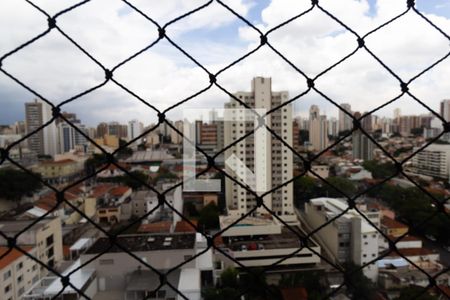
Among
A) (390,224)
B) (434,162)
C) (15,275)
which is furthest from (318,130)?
(15,275)

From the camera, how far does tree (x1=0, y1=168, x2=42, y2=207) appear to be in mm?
8312

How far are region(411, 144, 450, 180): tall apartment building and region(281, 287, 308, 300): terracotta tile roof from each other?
27.2 feet

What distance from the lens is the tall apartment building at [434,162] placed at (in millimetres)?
10781

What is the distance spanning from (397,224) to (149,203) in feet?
14.1

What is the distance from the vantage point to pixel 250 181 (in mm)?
3447

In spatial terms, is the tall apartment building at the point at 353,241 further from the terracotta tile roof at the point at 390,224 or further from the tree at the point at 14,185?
the tree at the point at 14,185

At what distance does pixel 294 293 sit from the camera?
367cm

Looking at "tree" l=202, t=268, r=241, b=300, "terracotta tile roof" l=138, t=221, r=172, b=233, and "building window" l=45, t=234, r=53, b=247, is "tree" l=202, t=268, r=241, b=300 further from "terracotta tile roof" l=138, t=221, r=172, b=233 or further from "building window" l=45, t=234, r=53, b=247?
"building window" l=45, t=234, r=53, b=247

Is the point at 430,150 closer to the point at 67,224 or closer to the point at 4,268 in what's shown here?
the point at 67,224

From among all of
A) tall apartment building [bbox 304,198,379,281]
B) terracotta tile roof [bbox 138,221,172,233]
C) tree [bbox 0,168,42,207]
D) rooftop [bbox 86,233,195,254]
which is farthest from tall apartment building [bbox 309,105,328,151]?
rooftop [bbox 86,233,195,254]

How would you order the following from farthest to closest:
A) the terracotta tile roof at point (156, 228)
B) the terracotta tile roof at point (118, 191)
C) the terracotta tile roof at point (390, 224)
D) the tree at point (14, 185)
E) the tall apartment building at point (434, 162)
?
1. the tall apartment building at point (434, 162)
2. the terracotta tile roof at point (118, 191)
3. the tree at point (14, 185)
4. the terracotta tile roof at point (390, 224)
5. the terracotta tile roof at point (156, 228)

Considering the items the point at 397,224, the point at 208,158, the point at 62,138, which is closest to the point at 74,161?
the point at 62,138

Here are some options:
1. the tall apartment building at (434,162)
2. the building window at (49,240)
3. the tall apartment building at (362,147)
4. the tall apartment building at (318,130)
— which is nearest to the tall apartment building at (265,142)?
the building window at (49,240)

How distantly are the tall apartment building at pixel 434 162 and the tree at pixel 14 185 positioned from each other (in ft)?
32.8
